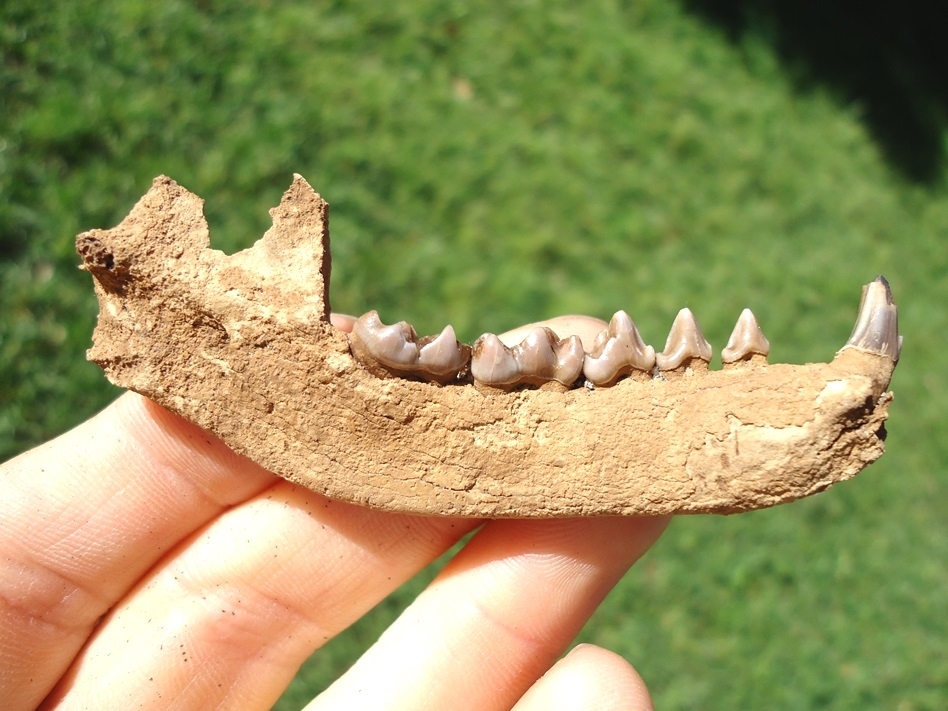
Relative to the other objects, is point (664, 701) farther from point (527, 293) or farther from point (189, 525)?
point (189, 525)

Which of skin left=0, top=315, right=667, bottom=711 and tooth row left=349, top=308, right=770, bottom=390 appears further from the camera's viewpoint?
skin left=0, top=315, right=667, bottom=711

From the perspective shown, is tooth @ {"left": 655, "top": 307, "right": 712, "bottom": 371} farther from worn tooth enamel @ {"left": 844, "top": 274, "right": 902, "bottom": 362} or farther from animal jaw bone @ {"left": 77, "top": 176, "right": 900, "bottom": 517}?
worn tooth enamel @ {"left": 844, "top": 274, "right": 902, "bottom": 362}

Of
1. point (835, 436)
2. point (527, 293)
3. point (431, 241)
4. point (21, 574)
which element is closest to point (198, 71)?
point (431, 241)

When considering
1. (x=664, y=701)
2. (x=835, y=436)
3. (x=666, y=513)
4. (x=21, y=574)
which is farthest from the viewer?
(x=664, y=701)

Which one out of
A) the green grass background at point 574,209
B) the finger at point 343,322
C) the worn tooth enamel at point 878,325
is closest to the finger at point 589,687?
the worn tooth enamel at point 878,325

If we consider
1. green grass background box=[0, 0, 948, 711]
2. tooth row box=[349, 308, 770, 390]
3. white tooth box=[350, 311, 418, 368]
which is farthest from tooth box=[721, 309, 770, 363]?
green grass background box=[0, 0, 948, 711]

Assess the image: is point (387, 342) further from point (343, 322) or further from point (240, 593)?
point (240, 593)
